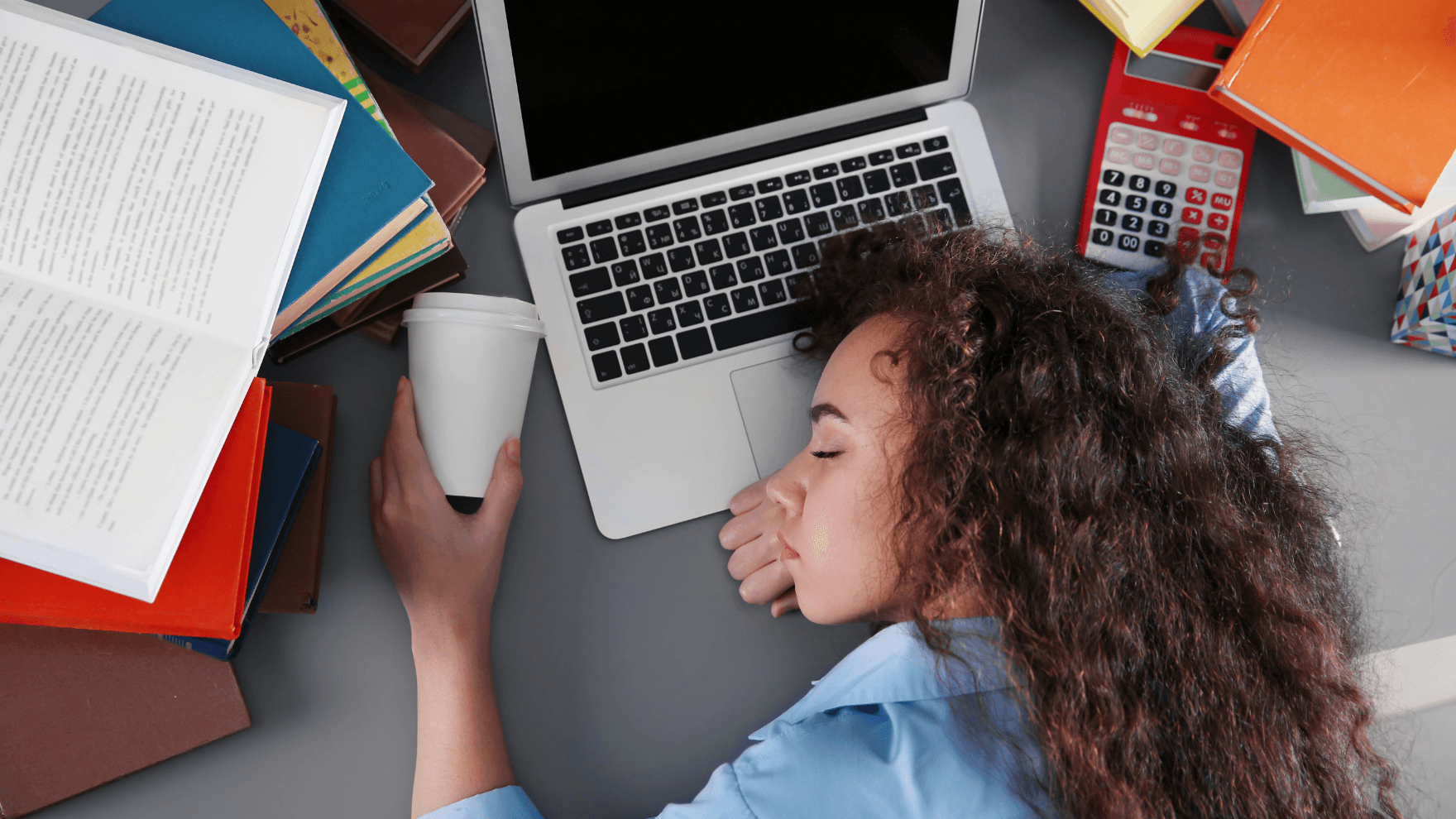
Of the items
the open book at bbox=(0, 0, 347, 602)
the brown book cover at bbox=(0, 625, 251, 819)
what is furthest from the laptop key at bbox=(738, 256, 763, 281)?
the brown book cover at bbox=(0, 625, 251, 819)

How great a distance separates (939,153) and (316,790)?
0.74 metres

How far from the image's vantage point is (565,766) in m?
0.70

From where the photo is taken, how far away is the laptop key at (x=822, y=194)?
2.57ft

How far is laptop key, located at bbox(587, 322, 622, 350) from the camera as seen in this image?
739mm

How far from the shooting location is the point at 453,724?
67cm

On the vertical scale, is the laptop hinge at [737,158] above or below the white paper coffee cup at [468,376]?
above

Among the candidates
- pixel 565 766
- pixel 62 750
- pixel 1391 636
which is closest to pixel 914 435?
pixel 565 766

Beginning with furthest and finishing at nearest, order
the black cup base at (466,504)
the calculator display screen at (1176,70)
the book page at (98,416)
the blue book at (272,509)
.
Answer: the calculator display screen at (1176,70)
the black cup base at (466,504)
the blue book at (272,509)
the book page at (98,416)

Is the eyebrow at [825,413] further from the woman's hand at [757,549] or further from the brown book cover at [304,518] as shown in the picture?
the brown book cover at [304,518]

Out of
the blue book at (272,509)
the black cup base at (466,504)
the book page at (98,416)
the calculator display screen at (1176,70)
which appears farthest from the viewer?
the calculator display screen at (1176,70)

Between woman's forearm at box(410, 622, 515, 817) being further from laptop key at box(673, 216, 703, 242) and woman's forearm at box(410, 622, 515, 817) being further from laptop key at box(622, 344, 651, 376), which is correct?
laptop key at box(673, 216, 703, 242)

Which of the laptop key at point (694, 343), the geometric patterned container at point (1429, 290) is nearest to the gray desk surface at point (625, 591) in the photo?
the geometric patterned container at point (1429, 290)

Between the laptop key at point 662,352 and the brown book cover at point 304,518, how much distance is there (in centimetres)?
26

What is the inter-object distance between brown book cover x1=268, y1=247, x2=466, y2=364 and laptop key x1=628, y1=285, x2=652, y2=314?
0.14m
